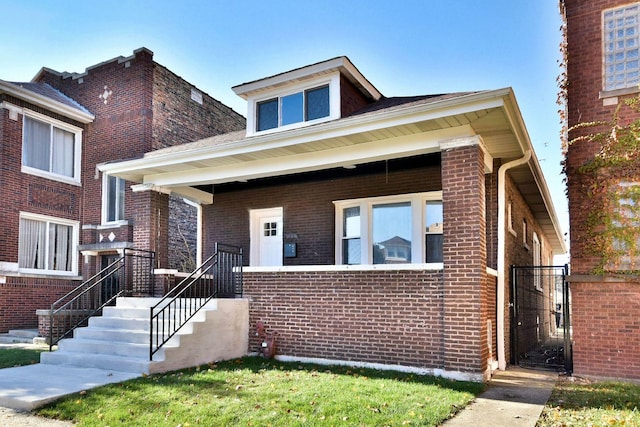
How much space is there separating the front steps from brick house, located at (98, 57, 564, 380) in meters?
0.51

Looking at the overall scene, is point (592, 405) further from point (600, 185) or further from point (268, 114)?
point (268, 114)

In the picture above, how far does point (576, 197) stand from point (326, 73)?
5.11m

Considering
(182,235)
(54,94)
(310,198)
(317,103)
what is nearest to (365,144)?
(317,103)

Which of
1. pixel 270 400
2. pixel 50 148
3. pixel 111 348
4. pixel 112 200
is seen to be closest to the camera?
pixel 270 400

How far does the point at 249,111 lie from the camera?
11.4m

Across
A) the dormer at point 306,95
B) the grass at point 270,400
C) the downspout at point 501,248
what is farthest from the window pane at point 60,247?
the downspout at point 501,248

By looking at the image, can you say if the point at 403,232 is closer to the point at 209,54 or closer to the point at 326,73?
the point at 326,73

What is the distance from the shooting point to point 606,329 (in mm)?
8305

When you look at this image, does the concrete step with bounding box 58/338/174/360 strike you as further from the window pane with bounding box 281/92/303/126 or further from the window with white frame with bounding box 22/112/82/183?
the window with white frame with bounding box 22/112/82/183

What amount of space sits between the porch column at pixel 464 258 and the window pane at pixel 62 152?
11.7 meters

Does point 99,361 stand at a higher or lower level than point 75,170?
lower

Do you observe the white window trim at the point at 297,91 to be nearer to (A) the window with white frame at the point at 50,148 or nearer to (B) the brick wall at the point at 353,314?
(B) the brick wall at the point at 353,314

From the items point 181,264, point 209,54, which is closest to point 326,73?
point 209,54

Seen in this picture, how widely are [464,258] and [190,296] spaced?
4765 millimetres
